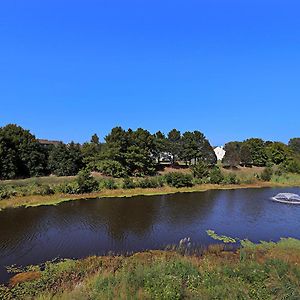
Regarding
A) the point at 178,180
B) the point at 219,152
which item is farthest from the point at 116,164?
the point at 219,152

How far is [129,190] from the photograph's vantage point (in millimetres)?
40875

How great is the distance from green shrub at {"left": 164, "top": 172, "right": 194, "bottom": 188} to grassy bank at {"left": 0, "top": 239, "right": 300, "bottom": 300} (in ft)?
95.8

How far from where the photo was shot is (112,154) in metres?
48.9

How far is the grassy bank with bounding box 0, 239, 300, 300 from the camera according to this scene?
9.02m

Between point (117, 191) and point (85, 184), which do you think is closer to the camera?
point (85, 184)

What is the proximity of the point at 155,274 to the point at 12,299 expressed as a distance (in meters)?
5.78

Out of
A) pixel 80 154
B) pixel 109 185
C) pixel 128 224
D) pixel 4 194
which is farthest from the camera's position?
pixel 80 154

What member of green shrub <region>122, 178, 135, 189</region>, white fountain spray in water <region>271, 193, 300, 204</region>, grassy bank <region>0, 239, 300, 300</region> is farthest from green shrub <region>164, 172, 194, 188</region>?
grassy bank <region>0, 239, 300, 300</region>

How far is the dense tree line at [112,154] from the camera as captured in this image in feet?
147

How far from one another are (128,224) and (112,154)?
2490 centimetres

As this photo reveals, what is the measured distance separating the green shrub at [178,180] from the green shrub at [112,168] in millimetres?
7335

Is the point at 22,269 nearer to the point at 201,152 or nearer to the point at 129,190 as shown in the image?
the point at 129,190

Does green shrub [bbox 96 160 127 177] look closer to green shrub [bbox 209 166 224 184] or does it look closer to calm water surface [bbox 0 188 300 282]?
calm water surface [bbox 0 188 300 282]

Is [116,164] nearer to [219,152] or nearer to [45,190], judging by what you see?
[45,190]
